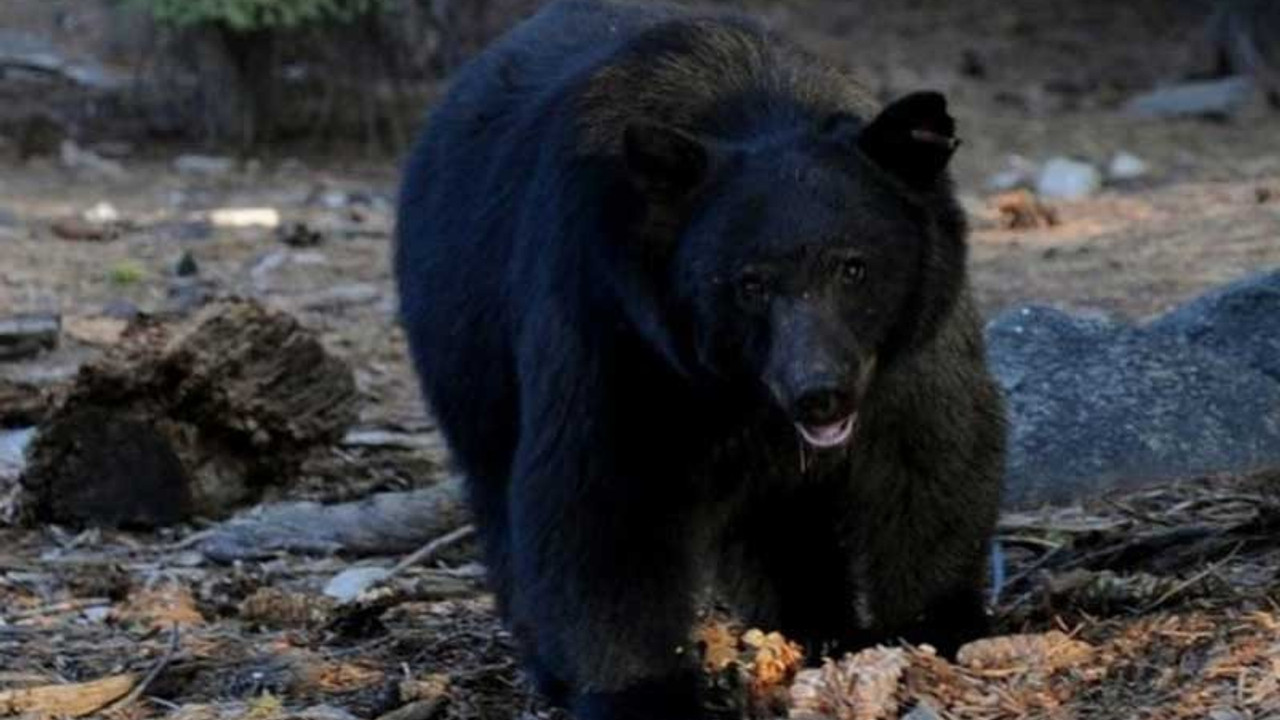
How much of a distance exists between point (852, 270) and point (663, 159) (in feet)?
1.26

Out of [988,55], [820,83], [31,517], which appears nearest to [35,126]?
[988,55]

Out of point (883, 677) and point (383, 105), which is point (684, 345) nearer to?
point (883, 677)

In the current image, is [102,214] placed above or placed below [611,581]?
below

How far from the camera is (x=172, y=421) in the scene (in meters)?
7.70

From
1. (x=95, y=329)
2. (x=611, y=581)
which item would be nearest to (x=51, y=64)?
(x=95, y=329)

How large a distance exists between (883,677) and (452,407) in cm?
152

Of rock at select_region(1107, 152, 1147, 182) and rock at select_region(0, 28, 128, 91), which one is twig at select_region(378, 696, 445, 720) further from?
rock at select_region(0, 28, 128, 91)

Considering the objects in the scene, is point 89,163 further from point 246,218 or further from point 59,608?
point 59,608

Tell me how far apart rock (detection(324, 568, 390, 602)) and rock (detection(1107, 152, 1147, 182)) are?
7.07 meters

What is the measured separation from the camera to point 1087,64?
16.9 metres

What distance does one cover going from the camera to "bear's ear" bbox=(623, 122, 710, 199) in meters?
5.06

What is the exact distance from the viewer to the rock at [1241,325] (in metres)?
7.40

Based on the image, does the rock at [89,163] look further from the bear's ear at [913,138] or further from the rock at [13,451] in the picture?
the bear's ear at [913,138]

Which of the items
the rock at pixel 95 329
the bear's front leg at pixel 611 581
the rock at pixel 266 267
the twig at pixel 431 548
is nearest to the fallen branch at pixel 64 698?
the bear's front leg at pixel 611 581
